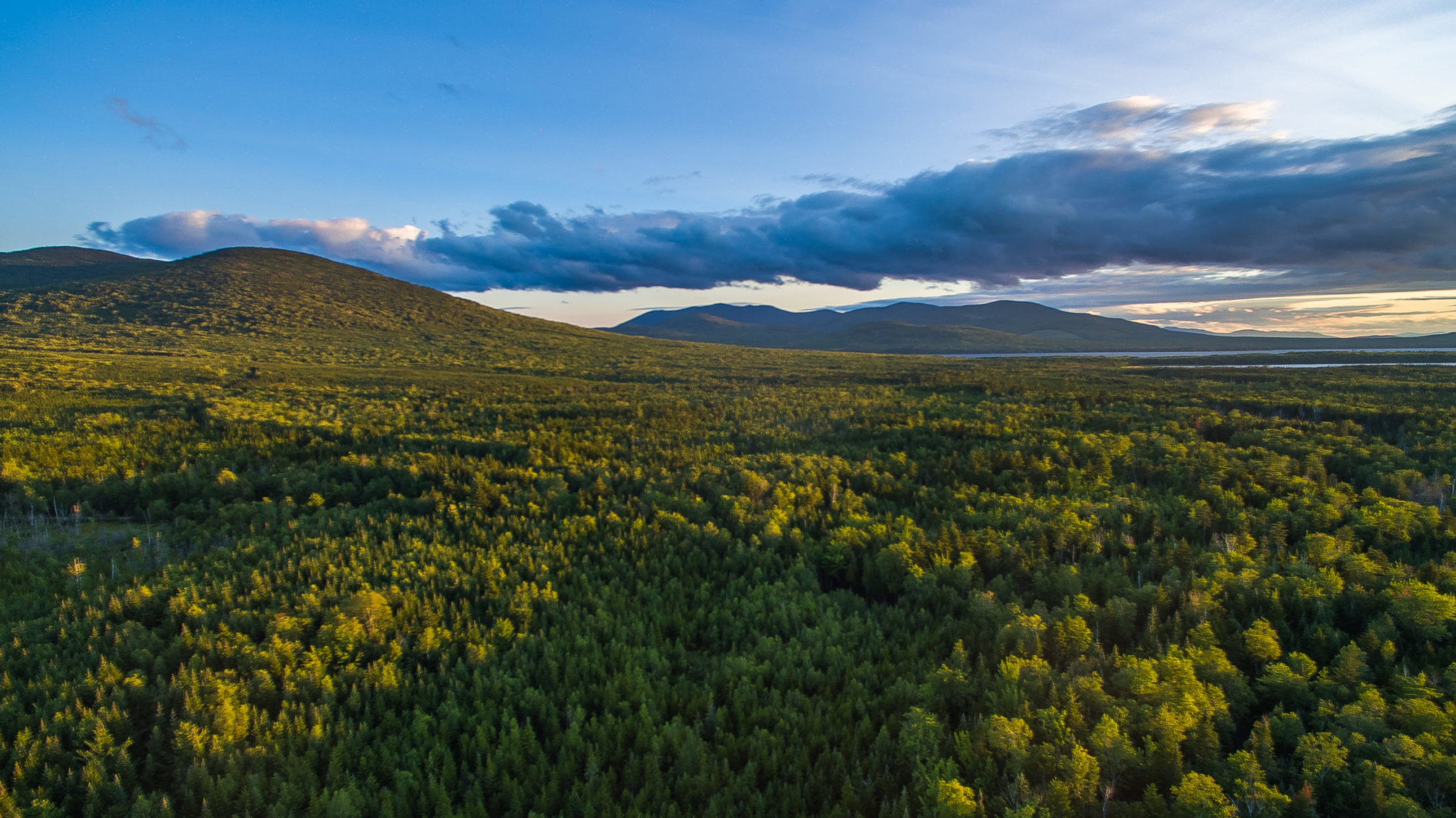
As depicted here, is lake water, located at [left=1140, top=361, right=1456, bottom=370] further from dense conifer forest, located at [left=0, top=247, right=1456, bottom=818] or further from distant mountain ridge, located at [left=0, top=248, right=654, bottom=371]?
distant mountain ridge, located at [left=0, top=248, right=654, bottom=371]

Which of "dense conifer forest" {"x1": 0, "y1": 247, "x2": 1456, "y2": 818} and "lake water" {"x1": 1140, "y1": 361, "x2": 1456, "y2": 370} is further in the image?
"lake water" {"x1": 1140, "y1": 361, "x2": 1456, "y2": 370}

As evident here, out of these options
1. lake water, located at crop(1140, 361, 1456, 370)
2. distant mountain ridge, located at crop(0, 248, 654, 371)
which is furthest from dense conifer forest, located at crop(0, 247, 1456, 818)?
distant mountain ridge, located at crop(0, 248, 654, 371)

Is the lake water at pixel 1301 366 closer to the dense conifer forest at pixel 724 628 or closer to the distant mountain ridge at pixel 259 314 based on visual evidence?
the dense conifer forest at pixel 724 628

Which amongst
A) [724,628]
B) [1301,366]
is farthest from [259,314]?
[1301,366]

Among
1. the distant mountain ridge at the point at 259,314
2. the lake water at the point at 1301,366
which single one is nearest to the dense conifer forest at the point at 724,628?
the lake water at the point at 1301,366

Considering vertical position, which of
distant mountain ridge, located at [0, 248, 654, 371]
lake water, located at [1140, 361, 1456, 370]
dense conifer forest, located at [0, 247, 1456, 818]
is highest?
distant mountain ridge, located at [0, 248, 654, 371]

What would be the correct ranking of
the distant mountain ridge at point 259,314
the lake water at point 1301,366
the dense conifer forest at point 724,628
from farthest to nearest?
the distant mountain ridge at point 259,314
the lake water at point 1301,366
the dense conifer forest at point 724,628

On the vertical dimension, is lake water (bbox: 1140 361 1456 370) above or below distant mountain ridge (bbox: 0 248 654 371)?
below

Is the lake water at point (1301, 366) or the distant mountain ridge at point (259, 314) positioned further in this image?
the distant mountain ridge at point (259, 314)

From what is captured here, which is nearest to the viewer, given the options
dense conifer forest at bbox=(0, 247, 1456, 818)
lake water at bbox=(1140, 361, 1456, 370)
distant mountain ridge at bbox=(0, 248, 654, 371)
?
dense conifer forest at bbox=(0, 247, 1456, 818)
